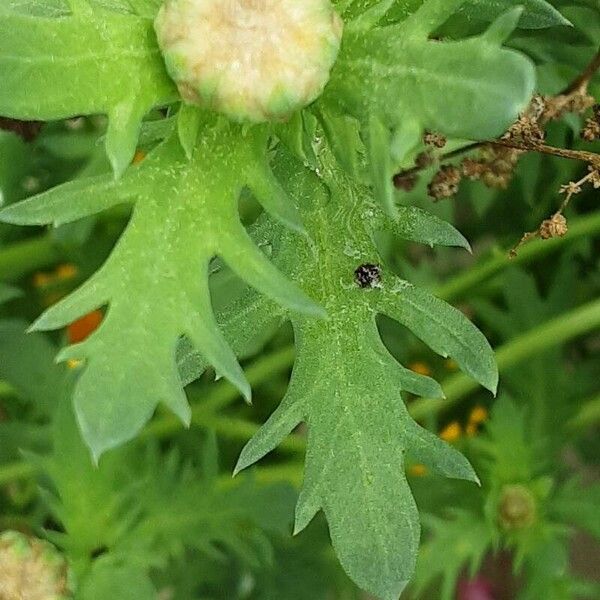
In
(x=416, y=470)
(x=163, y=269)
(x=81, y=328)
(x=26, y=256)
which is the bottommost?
(x=416, y=470)

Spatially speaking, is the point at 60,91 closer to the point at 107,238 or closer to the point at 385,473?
the point at 385,473

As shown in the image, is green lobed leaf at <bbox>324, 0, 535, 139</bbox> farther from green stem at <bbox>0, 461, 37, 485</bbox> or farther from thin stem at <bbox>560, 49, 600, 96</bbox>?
green stem at <bbox>0, 461, 37, 485</bbox>

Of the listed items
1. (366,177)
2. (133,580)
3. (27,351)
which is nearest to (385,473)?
(366,177)

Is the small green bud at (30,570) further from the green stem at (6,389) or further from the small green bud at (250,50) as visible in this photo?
the small green bud at (250,50)

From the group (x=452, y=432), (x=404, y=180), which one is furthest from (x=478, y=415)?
(x=404, y=180)

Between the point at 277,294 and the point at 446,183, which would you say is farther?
the point at 446,183

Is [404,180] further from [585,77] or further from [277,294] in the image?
[277,294]

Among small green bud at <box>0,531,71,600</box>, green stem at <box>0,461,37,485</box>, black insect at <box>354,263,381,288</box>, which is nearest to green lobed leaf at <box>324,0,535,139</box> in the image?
black insect at <box>354,263,381,288</box>
